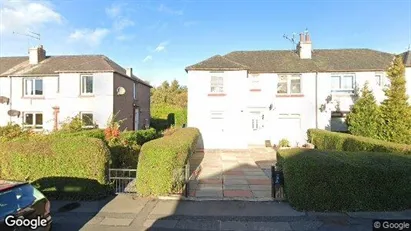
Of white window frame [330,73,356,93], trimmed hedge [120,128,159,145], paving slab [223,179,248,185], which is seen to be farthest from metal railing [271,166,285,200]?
white window frame [330,73,356,93]

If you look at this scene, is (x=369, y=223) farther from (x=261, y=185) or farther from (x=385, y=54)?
(x=385, y=54)

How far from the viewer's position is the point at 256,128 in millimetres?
18609

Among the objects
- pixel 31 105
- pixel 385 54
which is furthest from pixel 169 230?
pixel 385 54

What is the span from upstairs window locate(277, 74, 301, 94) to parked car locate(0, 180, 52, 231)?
16.4m

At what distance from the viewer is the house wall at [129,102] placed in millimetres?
20312

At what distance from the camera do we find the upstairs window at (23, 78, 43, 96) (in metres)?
20.6

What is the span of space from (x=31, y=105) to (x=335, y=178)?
22.1m

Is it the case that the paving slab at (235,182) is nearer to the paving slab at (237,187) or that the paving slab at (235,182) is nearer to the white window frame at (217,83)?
the paving slab at (237,187)

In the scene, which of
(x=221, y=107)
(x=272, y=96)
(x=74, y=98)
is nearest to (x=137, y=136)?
(x=221, y=107)

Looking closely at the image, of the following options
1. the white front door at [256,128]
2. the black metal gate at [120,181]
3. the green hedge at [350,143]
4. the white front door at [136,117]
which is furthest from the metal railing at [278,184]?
the white front door at [136,117]

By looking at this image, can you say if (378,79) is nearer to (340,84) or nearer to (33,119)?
(340,84)

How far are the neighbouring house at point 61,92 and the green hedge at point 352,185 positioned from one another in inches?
610

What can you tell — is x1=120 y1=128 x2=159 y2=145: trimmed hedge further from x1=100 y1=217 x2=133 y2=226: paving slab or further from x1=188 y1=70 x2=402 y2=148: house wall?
x1=100 y1=217 x2=133 y2=226: paving slab

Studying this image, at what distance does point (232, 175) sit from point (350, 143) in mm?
5650
